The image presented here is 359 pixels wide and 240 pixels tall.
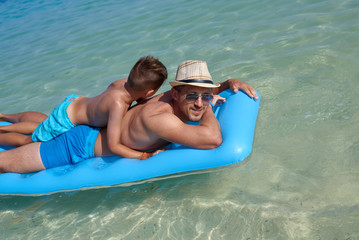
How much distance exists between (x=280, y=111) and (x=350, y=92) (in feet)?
2.49

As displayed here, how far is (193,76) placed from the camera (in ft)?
9.37

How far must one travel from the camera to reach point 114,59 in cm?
664

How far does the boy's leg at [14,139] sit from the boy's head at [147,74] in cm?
137

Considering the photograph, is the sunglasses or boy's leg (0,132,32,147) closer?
the sunglasses

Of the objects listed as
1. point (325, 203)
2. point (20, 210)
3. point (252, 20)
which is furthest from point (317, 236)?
point (252, 20)

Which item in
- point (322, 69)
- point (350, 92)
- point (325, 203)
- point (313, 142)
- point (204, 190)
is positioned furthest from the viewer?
point (322, 69)

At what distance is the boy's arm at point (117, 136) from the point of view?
3092 millimetres

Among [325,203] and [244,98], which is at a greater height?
[244,98]

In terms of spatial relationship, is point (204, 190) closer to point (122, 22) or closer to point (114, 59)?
point (114, 59)

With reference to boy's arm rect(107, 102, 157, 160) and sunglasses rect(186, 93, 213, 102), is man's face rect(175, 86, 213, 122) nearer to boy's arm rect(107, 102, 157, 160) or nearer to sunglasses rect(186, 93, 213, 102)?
sunglasses rect(186, 93, 213, 102)

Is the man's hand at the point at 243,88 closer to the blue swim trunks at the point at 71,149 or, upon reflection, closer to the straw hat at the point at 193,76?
the straw hat at the point at 193,76

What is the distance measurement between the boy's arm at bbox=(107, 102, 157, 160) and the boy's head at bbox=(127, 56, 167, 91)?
10.0 inches

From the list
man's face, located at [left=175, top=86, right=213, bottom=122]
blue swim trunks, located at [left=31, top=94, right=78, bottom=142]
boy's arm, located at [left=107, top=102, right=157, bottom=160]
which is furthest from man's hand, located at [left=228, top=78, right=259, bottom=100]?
blue swim trunks, located at [left=31, top=94, right=78, bottom=142]

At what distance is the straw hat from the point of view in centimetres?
284
